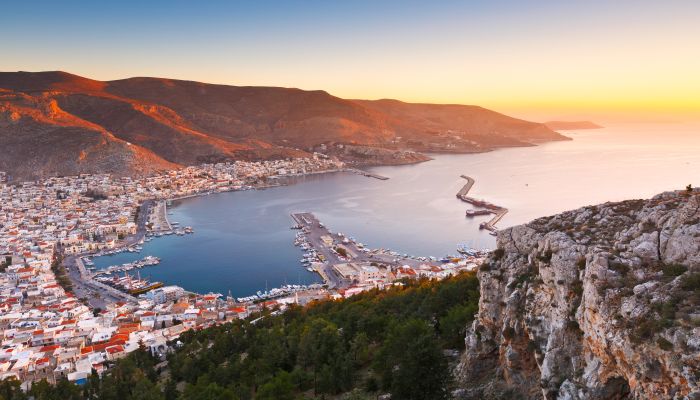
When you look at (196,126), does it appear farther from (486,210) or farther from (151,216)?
(486,210)

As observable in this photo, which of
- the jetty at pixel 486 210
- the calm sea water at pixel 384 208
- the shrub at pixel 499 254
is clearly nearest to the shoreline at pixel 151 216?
the calm sea water at pixel 384 208

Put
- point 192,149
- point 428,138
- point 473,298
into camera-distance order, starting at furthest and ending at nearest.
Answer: point 428,138 → point 192,149 → point 473,298

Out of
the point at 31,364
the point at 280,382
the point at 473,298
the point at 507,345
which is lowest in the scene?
the point at 31,364

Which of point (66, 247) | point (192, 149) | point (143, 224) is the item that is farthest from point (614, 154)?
point (66, 247)

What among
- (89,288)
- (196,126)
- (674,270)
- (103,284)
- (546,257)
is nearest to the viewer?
(674,270)

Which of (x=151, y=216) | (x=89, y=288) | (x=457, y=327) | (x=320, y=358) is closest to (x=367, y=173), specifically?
(x=151, y=216)

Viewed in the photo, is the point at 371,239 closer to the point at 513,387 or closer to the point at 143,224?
the point at 143,224

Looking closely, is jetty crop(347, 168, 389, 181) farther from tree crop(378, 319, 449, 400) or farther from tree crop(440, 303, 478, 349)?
tree crop(378, 319, 449, 400)
